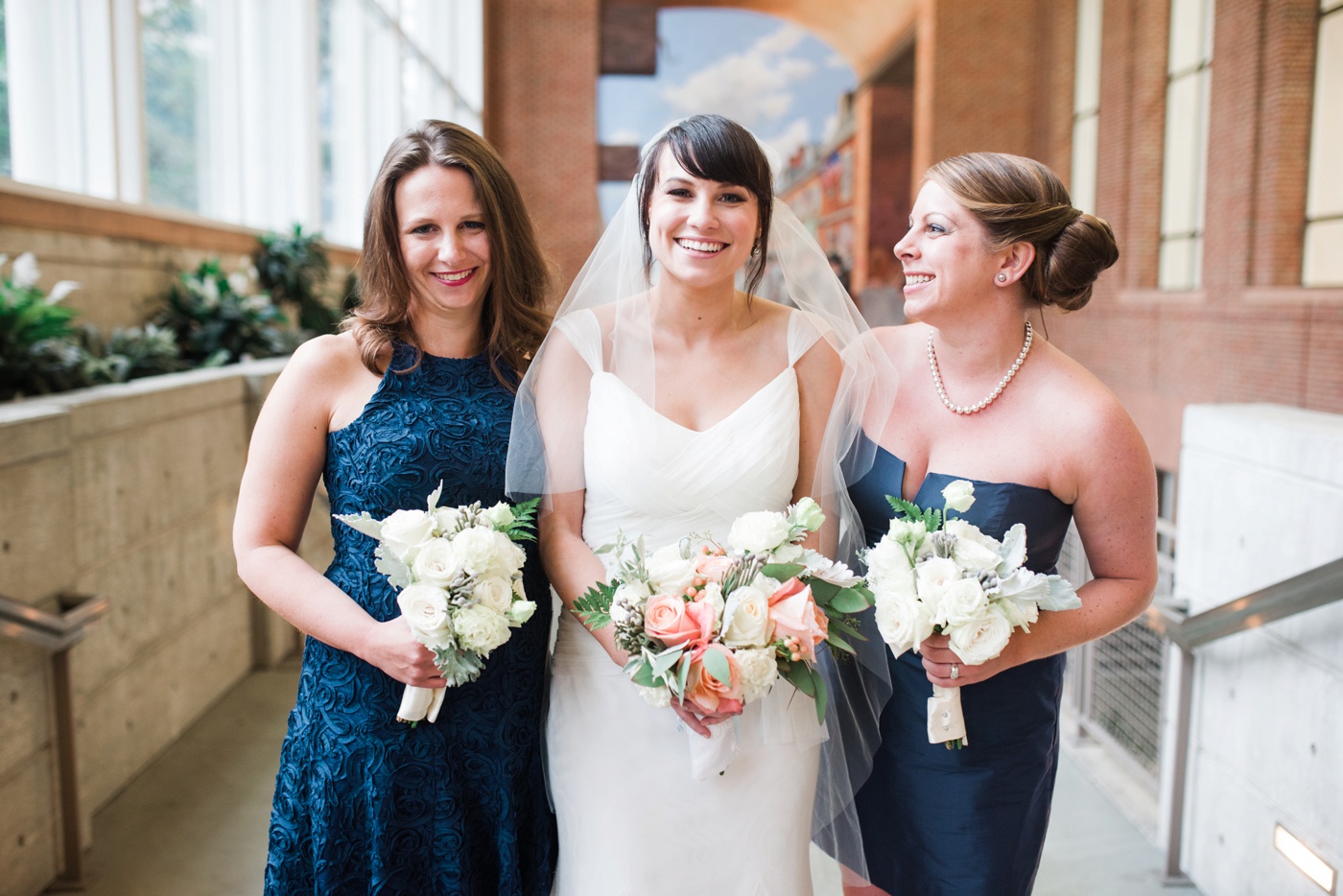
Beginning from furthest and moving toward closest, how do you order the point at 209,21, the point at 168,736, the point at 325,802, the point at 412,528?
the point at 209,21 → the point at 168,736 → the point at 325,802 → the point at 412,528

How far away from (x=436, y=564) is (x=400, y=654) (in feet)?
0.86

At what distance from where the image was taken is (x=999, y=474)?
2266 millimetres

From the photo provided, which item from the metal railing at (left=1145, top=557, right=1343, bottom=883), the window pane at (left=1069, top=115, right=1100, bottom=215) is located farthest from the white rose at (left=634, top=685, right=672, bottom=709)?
the window pane at (left=1069, top=115, right=1100, bottom=215)

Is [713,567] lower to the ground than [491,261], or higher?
lower

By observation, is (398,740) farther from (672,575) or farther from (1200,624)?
(1200,624)

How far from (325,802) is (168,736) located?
2.75 meters

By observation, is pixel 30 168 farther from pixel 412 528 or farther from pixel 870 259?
pixel 870 259

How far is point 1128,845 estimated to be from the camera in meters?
3.95

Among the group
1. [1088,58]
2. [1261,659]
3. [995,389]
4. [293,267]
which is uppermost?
[1088,58]

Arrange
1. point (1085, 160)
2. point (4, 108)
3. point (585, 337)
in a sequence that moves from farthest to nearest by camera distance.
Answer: point (1085, 160)
point (4, 108)
point (585, 337)

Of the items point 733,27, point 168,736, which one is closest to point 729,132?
point 168,736

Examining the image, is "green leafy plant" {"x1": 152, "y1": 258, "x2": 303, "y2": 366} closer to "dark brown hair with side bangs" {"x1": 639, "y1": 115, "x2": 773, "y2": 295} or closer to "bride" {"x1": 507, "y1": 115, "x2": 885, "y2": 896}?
"bride" {"x1": 507, "y1": 115, "x2": 885, "y2": 896}

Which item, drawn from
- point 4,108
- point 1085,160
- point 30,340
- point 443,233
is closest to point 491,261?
point 443,233

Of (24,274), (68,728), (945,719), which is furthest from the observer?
(24,274)
